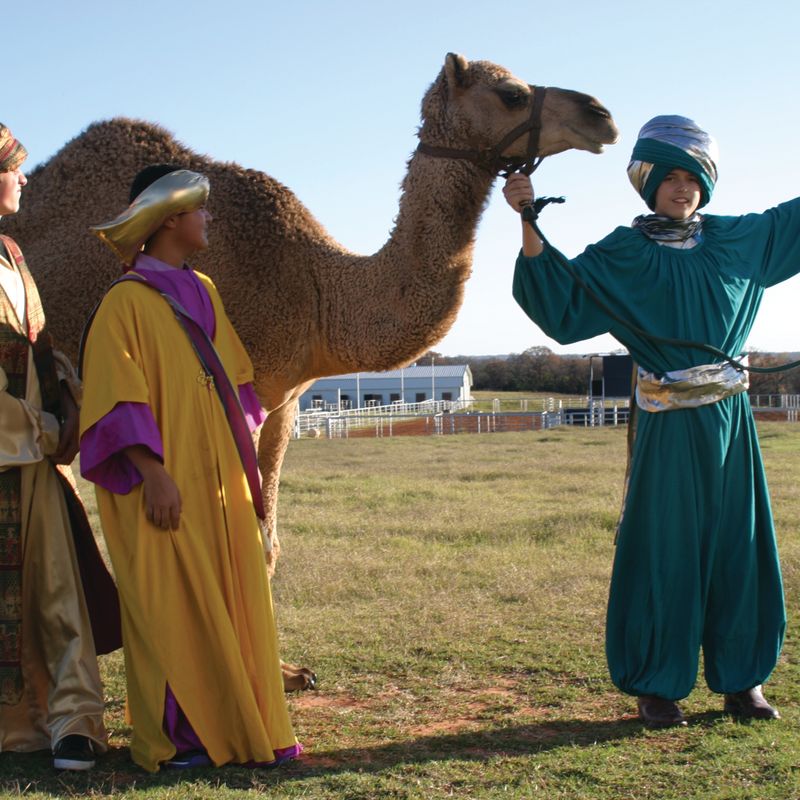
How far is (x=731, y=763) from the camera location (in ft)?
11.9

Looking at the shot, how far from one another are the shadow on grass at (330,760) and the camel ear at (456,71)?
300 cm

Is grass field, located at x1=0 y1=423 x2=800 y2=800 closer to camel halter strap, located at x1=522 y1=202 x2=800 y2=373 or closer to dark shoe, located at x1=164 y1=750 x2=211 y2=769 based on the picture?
dark shoe, located at x1=164 y1=750 x2=211 y2=769

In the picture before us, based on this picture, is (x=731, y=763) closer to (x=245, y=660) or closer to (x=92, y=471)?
(x=245, y=660)

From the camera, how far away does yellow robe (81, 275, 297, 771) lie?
11.7 ft

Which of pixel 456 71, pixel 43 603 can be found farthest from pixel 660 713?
pixel 456 71

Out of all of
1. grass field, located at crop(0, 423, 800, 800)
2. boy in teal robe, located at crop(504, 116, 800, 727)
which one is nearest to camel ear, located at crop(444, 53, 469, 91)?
boy in teal robe, located at crop(504, 116, 800, 727)

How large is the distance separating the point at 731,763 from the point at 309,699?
1881 mm

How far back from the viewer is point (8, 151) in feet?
12.7

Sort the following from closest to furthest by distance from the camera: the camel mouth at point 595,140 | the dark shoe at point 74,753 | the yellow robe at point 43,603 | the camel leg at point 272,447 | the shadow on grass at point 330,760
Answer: the shadow on grass at point 330,760 → the dark shoe at point 74,753 → the yellow robe at point 43,603 → the camel mouth at point 595,140 → the camel leg at point 272,447

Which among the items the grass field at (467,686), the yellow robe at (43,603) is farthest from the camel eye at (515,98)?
the grass field at (467,686)

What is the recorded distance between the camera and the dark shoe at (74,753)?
3652 mm

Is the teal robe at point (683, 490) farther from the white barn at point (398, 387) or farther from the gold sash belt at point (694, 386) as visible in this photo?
the white barn at point (398, 387)

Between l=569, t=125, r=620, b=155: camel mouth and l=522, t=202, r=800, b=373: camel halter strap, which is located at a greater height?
l=569, t=125, r=620, b=155: camel mouth

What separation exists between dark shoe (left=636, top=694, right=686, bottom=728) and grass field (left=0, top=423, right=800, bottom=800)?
5 centimetres
